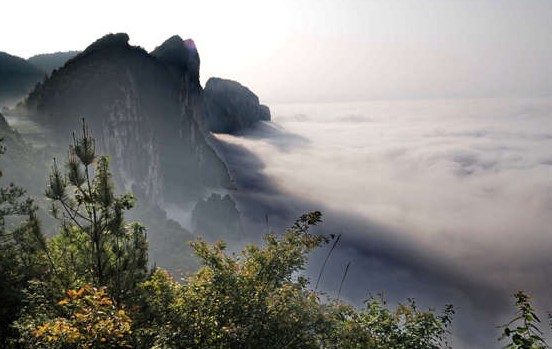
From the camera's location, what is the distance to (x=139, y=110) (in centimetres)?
12681

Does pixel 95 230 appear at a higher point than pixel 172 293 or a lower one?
higher

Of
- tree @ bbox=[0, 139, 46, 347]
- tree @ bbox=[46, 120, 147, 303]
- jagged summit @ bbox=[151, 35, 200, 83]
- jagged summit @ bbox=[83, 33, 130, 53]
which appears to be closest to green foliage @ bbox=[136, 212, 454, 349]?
tree @ bbox=[46, 120, 147, 303]

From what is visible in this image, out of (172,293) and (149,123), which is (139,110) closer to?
(149,123)

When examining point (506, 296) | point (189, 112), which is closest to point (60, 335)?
point (189, 112)

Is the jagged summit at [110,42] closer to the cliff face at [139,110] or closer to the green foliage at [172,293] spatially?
the cliff face at [139,110]

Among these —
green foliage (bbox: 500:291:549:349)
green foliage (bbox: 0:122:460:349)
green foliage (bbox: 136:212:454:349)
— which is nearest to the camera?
green foliage (bbox: 500:291:549:349)

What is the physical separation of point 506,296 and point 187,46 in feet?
731

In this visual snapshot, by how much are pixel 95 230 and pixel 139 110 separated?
126 meters

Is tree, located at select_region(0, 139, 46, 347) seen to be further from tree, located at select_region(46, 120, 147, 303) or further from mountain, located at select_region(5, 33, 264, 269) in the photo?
mountain, located at select_region(5, 33, 264, 269)

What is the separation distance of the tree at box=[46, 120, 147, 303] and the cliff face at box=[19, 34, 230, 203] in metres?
94.3

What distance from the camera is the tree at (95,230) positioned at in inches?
475

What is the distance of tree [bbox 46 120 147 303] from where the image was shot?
12.1 metres

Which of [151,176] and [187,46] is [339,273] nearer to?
[151,176]

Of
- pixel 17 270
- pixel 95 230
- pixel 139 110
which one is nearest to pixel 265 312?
pixel 95 230
